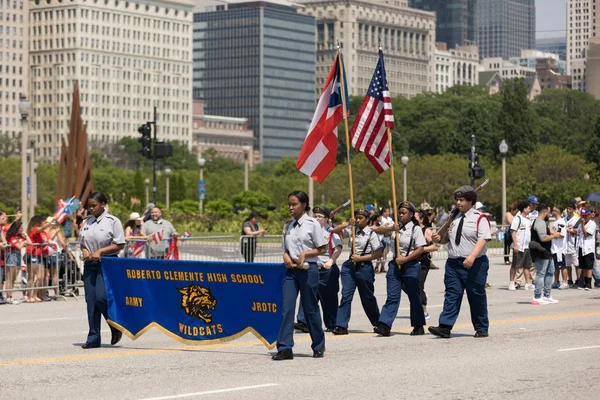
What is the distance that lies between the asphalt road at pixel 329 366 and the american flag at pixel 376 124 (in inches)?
95.3

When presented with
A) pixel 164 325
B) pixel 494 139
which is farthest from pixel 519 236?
pixel 494 139

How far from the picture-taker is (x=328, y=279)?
695 inches

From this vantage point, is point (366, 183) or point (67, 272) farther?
point (366, 183)

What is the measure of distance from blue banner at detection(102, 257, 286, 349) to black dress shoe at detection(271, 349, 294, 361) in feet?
1.13

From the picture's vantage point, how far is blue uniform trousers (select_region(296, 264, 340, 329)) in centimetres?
1761

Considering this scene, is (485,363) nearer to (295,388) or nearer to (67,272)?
(295,388)

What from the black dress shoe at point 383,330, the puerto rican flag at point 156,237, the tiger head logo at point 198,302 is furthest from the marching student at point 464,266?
the puerto rican flag at point 156,237

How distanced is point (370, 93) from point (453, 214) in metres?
2.87

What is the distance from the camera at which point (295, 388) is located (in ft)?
40.9

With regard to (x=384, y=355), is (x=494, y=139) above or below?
above

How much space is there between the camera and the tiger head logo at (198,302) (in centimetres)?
1566

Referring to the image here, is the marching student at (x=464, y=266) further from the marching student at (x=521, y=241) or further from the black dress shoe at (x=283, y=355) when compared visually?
the marching student at (x=521, y=241)

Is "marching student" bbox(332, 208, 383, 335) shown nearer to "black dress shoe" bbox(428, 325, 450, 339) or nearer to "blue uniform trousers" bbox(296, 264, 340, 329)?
"blue uniform trousers" bbox(296, 264, 340, 329)

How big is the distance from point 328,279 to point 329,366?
3.56 meters
